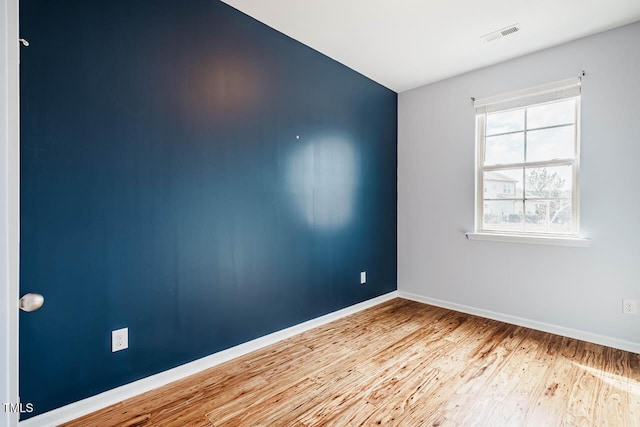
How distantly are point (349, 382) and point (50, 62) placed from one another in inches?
99.1

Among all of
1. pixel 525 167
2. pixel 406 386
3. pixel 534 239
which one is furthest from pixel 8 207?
pixel 525 167

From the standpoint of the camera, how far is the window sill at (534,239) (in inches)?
106

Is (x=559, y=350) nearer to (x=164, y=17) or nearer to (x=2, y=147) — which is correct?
(x=2, y=147)

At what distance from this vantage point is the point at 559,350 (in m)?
2.51

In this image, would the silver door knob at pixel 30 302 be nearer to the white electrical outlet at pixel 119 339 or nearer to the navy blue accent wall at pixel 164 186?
the navy blue accent wall at pixel 164 186

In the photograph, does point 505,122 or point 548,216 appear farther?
point 505,122

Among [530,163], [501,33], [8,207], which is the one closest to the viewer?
[8,207]

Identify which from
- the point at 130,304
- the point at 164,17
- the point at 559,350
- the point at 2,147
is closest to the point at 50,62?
the point at 164,17

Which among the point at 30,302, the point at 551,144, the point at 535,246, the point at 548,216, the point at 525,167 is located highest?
the point at 551,144

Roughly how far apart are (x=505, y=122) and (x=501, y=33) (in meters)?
0.90

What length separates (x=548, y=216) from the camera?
291 centimetres

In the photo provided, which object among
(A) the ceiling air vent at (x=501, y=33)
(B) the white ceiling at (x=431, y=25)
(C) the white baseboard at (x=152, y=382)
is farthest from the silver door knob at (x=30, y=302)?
(A) the ceiling air vent at (x=501, y=33)

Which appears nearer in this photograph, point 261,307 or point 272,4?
point 272,4

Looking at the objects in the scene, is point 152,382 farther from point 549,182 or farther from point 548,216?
point 549,182
